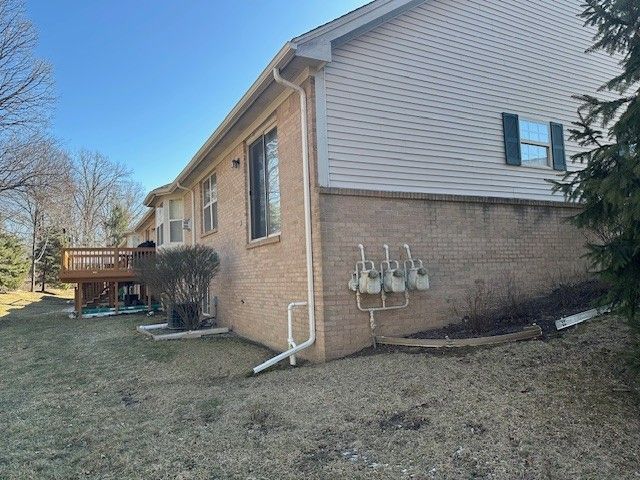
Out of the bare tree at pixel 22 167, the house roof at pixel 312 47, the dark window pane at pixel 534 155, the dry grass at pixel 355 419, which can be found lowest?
the dry grass at pixel 355 419

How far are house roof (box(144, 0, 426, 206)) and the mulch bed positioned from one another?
415 cm

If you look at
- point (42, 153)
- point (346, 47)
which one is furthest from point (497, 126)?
point (42, 153)

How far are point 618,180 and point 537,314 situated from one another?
3.99m

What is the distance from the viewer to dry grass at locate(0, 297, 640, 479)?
130 inches

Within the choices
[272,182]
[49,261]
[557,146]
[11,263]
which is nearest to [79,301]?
[272,182]

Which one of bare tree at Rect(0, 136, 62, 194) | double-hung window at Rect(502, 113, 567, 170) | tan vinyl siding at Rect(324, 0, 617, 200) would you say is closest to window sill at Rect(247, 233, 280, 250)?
tan vinyl siding at Rect(324, 0, 617, 200)

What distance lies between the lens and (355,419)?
13.9ft

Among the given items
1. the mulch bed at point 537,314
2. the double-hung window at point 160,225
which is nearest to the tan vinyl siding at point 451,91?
the mulch bed at point 537,314

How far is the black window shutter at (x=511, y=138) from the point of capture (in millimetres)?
8430

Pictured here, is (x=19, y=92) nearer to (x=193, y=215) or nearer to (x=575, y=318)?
(x=193, y=215)

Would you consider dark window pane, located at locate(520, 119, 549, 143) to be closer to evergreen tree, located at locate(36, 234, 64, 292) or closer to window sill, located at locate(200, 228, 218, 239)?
window sill, located at locate(200, 228, 218, 239)

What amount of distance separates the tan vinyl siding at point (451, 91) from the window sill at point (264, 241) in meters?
1.72

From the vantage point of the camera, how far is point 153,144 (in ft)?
112

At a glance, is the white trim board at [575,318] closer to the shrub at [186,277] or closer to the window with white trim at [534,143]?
the window with white trim at [534,143]
